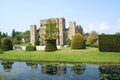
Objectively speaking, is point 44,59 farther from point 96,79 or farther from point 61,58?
point 96,79

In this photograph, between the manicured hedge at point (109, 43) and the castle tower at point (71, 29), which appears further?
the castle tower at point (71, 29)

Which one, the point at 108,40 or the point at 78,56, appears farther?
the point at 108,40

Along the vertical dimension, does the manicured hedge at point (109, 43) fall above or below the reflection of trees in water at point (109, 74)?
above

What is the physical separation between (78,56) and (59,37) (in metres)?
48.5

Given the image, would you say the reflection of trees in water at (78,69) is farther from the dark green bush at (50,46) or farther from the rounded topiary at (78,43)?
the rounded topiary at (78,43)

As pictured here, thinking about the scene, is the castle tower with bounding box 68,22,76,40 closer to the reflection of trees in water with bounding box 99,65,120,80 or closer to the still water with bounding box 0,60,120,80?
the still water with bounding box 0,60,120,80

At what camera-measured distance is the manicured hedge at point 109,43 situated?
31875 mm

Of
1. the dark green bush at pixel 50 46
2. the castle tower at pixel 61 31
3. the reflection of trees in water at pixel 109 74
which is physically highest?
the castle tower at pixel 61 31

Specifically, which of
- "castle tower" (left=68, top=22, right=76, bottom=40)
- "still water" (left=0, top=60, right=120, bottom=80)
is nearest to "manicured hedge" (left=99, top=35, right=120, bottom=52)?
"still water" (left=0, top=60, right=120, bottom=80)

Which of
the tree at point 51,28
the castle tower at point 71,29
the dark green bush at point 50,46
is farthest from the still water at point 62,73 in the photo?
the castle tower at point 71,29

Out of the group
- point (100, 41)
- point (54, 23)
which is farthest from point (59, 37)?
point (100, 41)

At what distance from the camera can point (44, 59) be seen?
2977 cm

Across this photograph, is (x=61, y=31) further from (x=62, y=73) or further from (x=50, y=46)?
(x=62, y=73)

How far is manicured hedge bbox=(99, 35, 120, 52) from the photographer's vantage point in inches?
1255
